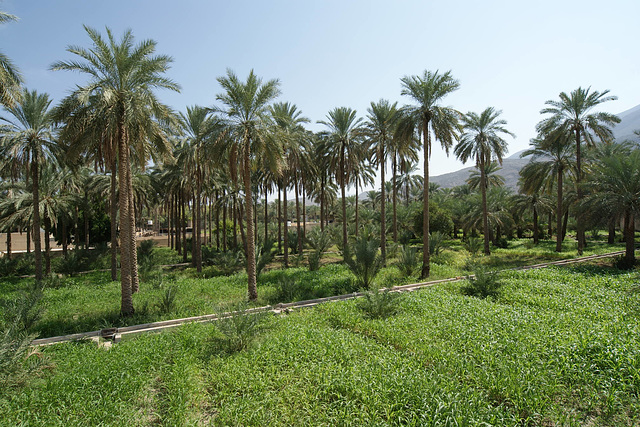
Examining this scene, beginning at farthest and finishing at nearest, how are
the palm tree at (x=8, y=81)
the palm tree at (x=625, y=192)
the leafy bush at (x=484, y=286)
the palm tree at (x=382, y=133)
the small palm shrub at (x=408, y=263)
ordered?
the palm tree at (x=382, y=133) → the small palm shrub at (x=408, y=263) → the palm tree at (x=625, y=192) → the leafy bush at (x=484, y=286) → the palm tree at (x=8, y=81)

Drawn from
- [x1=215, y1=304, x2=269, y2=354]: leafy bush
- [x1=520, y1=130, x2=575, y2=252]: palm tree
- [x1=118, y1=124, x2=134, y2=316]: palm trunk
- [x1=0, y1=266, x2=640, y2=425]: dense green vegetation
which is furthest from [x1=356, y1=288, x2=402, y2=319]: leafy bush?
[x1=520, y1=130, x2=575, y2=252]: palm tree

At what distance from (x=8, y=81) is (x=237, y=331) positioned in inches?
394

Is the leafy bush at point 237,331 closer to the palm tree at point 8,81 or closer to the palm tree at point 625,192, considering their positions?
the palm tree at point 8,81

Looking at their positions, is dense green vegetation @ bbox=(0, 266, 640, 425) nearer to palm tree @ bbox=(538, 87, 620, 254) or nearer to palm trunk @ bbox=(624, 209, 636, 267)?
palm trunk @ bbox=(624, 209, 636, 267)

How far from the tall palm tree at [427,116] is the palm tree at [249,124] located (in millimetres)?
7092

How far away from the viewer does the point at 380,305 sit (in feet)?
29.7

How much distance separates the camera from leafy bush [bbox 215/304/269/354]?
6996 millimetres

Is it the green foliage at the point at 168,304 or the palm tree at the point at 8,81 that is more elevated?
the palm tree at the point at 8,81

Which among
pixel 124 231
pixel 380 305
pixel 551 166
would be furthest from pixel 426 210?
pixel 551 166

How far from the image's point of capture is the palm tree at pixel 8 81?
885 centimetres

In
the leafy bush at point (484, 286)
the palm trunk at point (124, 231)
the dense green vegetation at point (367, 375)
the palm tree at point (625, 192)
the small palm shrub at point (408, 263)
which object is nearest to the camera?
the dense green vegetation at point (367, 375)

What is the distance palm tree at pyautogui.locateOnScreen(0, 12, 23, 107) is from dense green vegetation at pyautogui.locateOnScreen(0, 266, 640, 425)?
7691 mm

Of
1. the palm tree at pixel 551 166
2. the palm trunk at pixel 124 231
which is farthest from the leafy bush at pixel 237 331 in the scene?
the palm tree at pixel 551 166

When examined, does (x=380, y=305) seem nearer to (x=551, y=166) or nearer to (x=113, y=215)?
(x=113, y=215)
